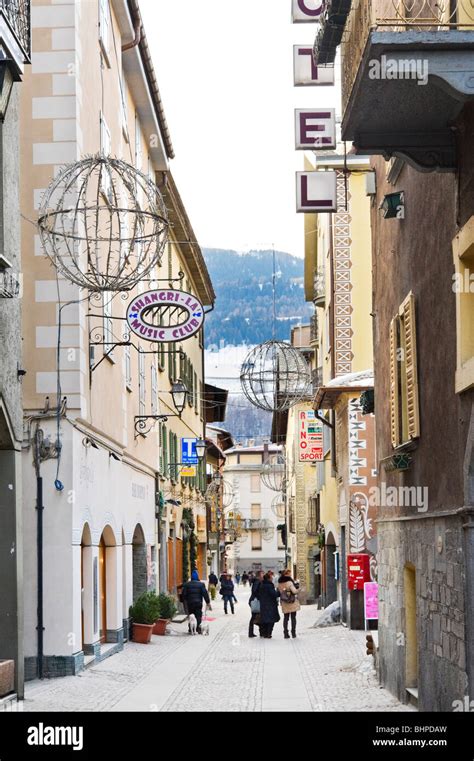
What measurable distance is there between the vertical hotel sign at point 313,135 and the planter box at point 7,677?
747cm

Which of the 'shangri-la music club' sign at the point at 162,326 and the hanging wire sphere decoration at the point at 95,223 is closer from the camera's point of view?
the hanging wire sphere decoration at the point at 95,223

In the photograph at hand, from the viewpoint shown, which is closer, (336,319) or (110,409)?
(110,409)

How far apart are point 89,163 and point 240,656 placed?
11334 mm

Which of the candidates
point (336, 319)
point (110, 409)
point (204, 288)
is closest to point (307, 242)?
point (204, 288)

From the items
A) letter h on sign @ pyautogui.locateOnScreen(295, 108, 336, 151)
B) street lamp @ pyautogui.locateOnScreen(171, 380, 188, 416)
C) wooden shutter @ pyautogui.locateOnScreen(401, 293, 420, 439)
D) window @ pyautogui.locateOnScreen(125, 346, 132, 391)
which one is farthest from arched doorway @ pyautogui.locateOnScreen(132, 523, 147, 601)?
wooden shutter @ pyautogui.locateOnScreen(401, 293, 420, 439)

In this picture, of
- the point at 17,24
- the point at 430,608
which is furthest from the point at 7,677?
the point at 17,24

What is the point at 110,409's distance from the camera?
2331 centimetres

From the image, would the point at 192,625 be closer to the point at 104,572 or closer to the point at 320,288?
the point at 104,572

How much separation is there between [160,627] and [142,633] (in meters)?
2.69

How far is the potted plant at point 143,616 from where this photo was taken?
2606 centimetres

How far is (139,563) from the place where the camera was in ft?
95.3

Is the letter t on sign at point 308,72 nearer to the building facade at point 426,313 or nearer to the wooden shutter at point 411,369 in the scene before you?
the building facade at point 426,313

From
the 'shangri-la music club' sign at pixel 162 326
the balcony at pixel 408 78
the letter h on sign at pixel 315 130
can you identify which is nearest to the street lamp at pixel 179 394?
the 'shangri-la music club' sign at pixel 162 326

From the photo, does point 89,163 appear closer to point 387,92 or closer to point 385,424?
point 385,424
